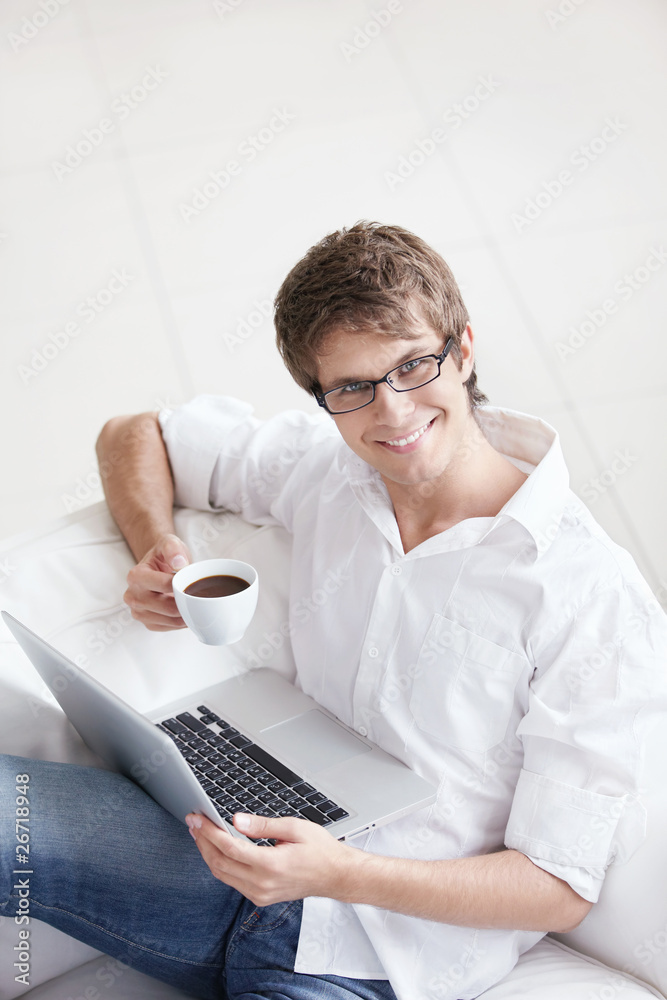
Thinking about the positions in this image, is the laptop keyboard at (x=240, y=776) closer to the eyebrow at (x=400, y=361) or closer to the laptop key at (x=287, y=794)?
the laptop key at (x=287, y=794)

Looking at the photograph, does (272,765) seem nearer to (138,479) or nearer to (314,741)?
(314,741)

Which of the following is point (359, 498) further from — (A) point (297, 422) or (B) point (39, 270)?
(B) point (39, 270)

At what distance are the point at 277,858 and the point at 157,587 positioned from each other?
0.48 metres

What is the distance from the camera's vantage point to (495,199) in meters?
3.56

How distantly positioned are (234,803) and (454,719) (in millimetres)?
338

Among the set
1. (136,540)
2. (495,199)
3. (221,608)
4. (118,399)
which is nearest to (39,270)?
(118,399)

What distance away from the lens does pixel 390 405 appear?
1335 mm

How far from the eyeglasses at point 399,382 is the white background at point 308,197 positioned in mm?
1327

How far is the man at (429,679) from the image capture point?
1.20 metres

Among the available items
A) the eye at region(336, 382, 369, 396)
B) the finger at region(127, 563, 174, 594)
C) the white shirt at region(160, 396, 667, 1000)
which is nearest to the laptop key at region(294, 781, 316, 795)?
the white shirt at region(160, 396, 667, 1000)

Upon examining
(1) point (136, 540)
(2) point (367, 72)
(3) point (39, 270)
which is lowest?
(1) point (136, 540)

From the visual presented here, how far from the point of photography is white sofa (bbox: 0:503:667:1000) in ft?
4.17

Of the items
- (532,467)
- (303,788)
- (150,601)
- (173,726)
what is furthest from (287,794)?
(532,467)

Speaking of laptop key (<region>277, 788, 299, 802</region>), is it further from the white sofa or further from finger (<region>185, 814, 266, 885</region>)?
the white sofa
